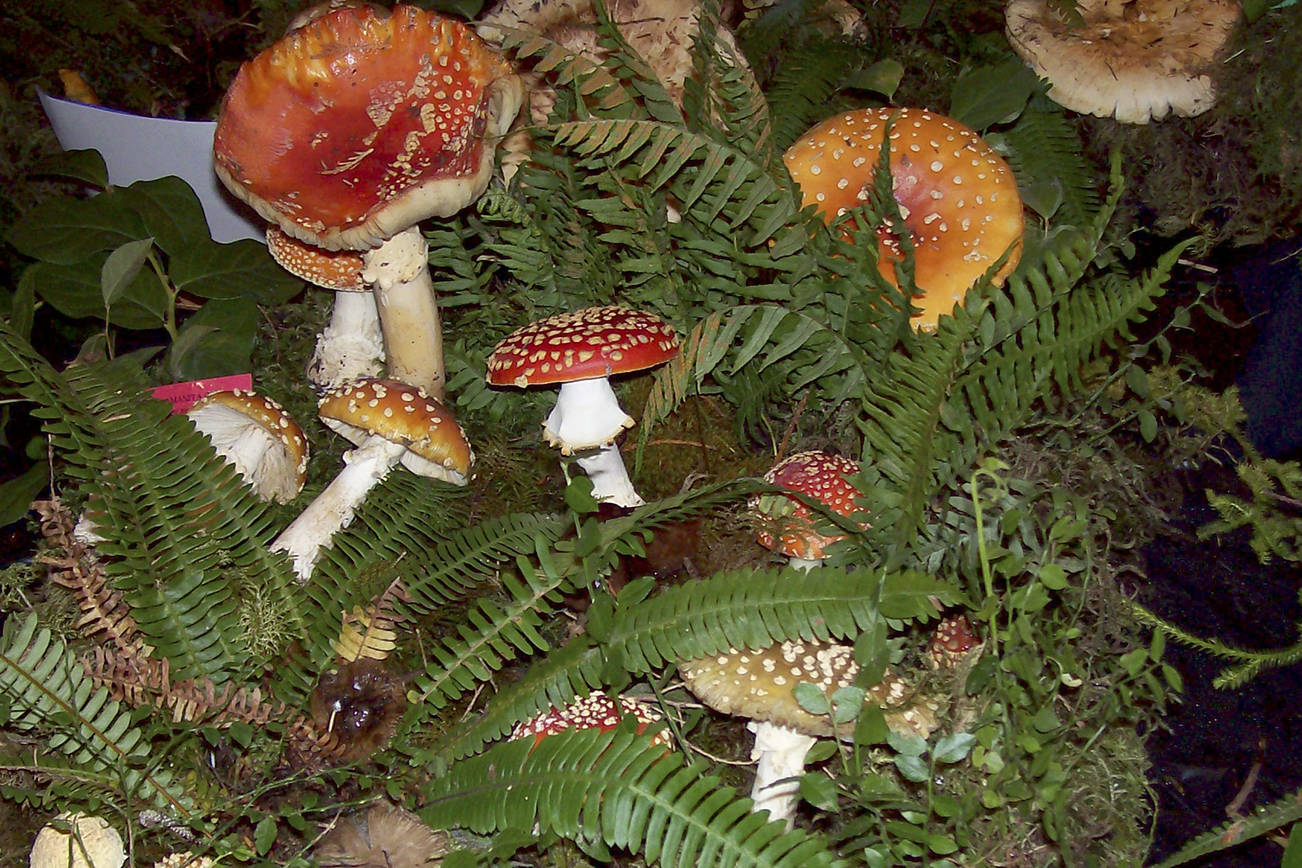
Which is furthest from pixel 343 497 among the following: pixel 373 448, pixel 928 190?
pixel 928 190

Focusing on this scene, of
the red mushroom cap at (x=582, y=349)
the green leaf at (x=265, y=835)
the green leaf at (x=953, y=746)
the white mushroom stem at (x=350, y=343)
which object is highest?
the red mushroom cap at (x=582, y=349)

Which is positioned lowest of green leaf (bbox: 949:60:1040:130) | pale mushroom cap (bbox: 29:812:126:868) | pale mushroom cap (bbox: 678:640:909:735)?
pale mushroom cap (bbox: 29:812:126:868)

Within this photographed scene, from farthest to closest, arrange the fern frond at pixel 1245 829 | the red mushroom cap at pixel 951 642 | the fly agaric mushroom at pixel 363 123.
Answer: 1. the fly agaric mushroom at pixel 363 123
2. the red mushroom cap at pixel 951 642
3. the fern frond at pixel 1245 829

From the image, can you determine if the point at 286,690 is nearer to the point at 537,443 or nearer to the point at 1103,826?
the point at 537,443

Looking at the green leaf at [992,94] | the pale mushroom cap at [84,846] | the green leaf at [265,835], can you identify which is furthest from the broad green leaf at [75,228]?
the green leaf at [992,94]

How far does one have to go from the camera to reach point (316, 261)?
265 centimetres

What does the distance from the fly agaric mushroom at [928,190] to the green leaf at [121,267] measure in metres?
1.76

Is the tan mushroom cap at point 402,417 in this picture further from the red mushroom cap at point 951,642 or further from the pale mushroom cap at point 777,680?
the red mushroom cap at point 951,642

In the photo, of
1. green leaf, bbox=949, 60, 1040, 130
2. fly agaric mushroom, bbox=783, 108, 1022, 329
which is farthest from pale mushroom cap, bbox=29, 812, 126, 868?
green leaf, bbox=949, 60, 1040, 130

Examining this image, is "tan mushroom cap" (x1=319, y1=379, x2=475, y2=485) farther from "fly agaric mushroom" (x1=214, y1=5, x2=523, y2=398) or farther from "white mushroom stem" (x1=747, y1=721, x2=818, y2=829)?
"white mushroom stem" (x1=747, y1=721, x2=818, y2=829)

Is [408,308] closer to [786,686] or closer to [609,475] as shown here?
[609,475]

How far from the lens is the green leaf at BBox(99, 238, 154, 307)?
246cm

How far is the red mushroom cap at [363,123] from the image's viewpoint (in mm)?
2225

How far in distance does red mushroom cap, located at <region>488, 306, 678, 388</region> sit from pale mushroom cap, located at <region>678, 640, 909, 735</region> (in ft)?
2.28
